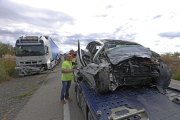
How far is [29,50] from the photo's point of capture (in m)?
9.29

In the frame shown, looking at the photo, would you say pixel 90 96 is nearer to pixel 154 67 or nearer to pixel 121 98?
pixel 121 98

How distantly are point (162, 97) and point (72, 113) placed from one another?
103 inches

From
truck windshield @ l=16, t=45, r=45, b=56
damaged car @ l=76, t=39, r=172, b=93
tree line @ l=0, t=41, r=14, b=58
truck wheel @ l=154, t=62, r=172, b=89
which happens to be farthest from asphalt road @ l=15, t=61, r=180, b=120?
tree line @ l=0, t=41, r=14, b=58

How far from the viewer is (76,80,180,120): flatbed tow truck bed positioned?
1654 mm

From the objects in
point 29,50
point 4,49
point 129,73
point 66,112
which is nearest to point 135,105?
point 129,73

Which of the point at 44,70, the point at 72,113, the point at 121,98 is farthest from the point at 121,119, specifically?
the point at 44,70

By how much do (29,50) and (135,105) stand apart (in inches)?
391

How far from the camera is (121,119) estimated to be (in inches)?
53.2

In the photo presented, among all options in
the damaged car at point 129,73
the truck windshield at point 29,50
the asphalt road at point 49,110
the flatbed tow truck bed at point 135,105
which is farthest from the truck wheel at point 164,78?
the truck windshield at point 29,50

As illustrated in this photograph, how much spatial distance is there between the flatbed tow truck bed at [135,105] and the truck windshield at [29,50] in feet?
28.4

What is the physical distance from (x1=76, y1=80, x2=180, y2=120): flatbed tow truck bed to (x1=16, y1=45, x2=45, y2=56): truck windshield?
A: 28.4 feet

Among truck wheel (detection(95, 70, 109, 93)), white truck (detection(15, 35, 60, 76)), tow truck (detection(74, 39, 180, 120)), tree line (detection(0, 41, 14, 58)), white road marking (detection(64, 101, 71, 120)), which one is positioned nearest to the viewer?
tow truck (detection(74, 39, 180, 120))

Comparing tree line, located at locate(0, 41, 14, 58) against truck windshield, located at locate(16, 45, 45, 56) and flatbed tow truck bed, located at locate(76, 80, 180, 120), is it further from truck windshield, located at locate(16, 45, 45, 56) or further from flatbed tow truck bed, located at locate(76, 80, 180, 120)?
flatbed tow truck bed, located at locate(76, 80, 180, 120)

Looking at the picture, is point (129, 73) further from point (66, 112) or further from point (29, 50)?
point (29, 50)
